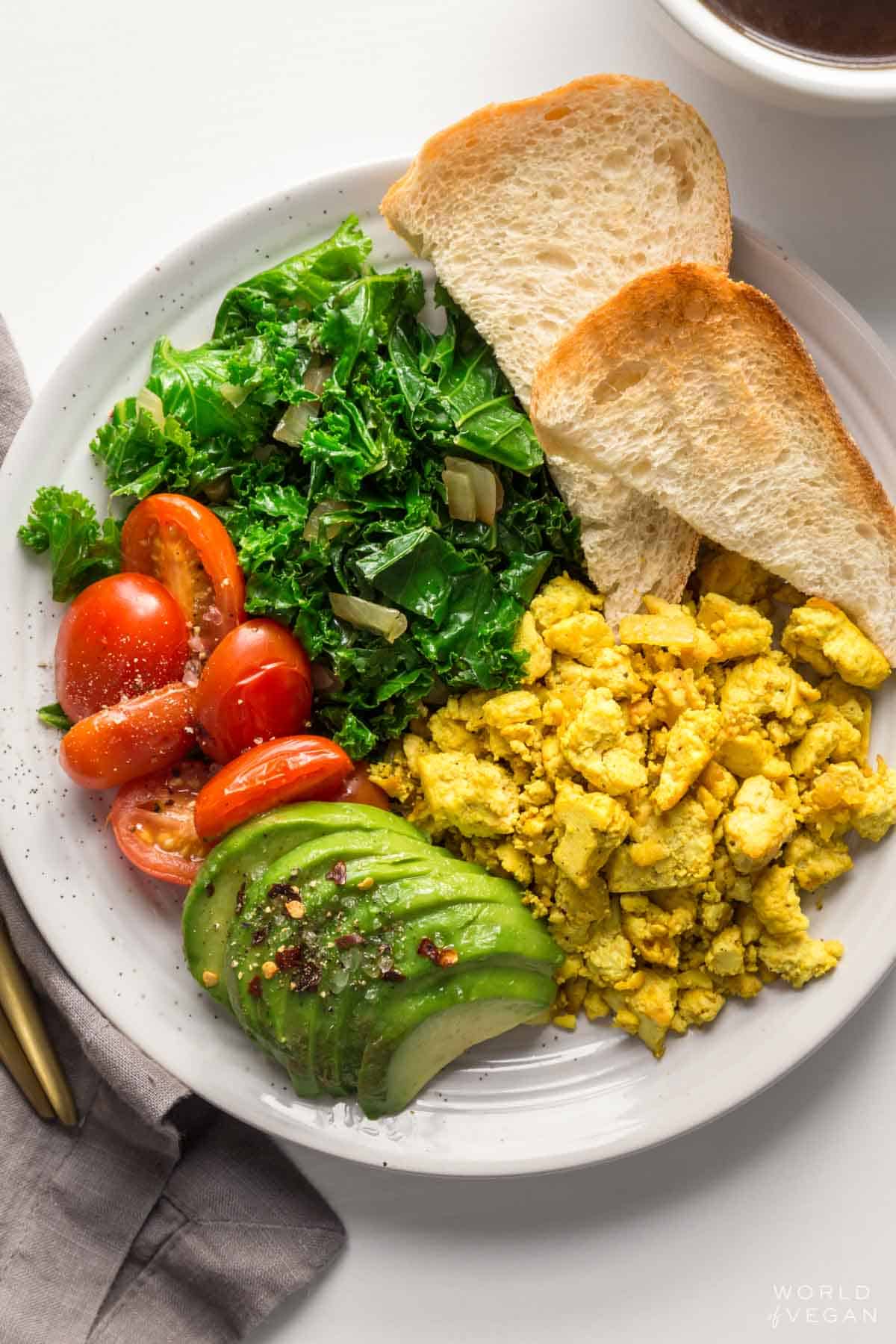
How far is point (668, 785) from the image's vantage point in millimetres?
2410

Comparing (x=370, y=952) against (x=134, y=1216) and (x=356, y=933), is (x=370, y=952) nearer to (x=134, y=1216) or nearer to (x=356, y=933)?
(x=356, y=933)

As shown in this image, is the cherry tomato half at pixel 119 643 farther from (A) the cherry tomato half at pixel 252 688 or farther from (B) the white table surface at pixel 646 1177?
(B) the white table surface at pixel 646 1177

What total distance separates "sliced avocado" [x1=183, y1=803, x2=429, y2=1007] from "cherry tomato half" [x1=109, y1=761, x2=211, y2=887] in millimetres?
82

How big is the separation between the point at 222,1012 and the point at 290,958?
0.44 meters

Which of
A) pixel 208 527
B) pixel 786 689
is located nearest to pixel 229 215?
pixel 208 527

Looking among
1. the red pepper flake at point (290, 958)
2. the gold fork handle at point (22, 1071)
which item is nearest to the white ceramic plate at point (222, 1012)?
the gold fork handle at point (22, 1071)

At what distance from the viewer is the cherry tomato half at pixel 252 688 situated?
255 cm

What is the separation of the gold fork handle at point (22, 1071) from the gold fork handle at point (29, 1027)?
0.01 metres

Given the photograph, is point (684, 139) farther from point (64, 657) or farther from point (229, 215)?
point (64, 657)

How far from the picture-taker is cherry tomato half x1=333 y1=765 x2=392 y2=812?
8.73ft

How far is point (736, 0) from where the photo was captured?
246cm

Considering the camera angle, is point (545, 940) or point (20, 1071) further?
point (20, 1071)

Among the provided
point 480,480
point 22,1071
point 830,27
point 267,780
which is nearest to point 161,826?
point 267,780

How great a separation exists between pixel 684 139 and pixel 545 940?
189 cm
